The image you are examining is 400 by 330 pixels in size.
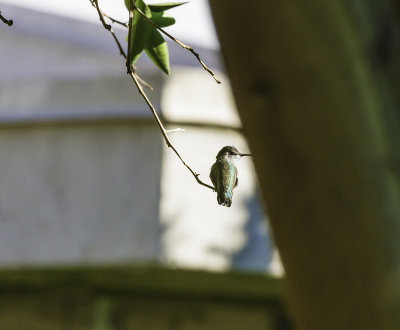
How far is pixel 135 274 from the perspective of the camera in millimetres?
4449

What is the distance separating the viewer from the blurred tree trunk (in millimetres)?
738

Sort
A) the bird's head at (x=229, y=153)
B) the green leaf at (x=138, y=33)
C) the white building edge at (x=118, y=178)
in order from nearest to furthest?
the green leaf at (x=138, y=33) < the bird's head at (x=229, y=153) < the white building edge at (x=118, y=178)

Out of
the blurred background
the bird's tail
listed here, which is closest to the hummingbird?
the bird's tail

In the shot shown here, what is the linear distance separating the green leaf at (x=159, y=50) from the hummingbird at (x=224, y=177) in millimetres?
253

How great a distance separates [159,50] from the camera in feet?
5.03

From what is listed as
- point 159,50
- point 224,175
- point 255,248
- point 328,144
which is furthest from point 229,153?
point 255,248

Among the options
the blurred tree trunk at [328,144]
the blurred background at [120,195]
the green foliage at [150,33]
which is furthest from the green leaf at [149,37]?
the blurred background at [120,195]

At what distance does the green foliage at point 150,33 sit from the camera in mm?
1479

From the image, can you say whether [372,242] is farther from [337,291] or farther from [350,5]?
[350,5]

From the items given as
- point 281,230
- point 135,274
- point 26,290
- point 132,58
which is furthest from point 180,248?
point 281,230

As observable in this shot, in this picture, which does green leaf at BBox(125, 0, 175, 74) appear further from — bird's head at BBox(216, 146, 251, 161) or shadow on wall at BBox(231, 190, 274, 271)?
shadow on wall at BBox(231, 190, 274, 271)

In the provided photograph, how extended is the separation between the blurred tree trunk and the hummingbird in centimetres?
87

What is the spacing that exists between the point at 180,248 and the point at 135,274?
37cm

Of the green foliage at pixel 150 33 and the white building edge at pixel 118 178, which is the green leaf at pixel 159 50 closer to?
the green foliage at pixel 150 33
